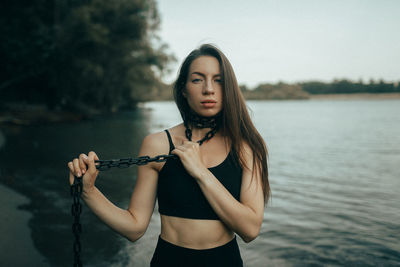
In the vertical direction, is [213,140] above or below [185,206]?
above

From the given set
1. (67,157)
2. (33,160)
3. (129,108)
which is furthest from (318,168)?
(129,108)

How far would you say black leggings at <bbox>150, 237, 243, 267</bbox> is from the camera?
2213 millimetres

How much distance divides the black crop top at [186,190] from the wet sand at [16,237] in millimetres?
3295

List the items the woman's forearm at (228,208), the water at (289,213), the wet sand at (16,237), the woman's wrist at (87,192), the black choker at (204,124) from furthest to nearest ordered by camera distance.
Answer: the water at (289,213)
the wet sand at (16,237)
the black choker at (204,124)
the woman's wrist at (87,192)
the woman's forearm at (228,208)

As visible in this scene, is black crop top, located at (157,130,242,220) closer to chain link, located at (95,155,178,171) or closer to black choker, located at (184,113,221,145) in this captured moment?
chain link, located at (95,155,178,171)

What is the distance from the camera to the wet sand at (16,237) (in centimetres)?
464

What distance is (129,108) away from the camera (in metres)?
76.9

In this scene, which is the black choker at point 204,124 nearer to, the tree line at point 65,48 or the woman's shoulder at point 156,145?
the woman's shoulder at point 156,145

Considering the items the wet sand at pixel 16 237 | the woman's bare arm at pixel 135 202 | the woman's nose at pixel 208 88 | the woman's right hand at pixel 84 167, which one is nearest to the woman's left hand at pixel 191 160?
the woman's bare arm at pixel 135 202

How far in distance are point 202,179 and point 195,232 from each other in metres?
0.41

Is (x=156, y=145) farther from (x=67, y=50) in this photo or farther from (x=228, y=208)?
(x=67, y=50)

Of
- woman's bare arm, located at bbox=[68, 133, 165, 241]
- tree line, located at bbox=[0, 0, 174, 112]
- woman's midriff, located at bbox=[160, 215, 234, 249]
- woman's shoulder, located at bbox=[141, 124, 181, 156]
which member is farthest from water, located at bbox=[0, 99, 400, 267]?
tree line, located at bbox=[0, 0, 174, 112]

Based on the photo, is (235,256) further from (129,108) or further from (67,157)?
(129,108)

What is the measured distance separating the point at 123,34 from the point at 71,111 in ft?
37.0
